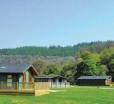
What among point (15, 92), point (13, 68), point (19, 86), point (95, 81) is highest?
point (13, 68)

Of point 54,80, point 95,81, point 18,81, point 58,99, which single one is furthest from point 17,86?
point 95,81

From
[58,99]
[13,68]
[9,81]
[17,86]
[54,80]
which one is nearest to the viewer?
[58,99]

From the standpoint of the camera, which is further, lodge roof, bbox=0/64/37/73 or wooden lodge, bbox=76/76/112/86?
wooden lodge, bbox=76/76/112/86

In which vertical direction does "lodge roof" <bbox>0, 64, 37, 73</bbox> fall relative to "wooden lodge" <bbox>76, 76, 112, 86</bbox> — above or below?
above

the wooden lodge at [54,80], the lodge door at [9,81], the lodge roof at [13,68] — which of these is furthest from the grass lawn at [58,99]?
the wooden lodge at [54,80]

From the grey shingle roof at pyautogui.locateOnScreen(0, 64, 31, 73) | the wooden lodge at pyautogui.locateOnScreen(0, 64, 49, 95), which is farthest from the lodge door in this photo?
the grey shingle roof at pyautogui.locateOnScreen(0, 64, 31, 73)

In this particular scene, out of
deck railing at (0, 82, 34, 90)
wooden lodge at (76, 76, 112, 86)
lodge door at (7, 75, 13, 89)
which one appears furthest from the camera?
wooden lodge at (76, 76, 112, 86)

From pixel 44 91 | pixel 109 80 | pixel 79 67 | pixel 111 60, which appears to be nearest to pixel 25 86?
pixel 44 91

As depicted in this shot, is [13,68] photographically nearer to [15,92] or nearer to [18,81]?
[18,81]

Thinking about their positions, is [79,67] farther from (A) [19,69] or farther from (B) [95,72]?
(A) [19,69]

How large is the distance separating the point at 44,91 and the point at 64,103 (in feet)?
56.3

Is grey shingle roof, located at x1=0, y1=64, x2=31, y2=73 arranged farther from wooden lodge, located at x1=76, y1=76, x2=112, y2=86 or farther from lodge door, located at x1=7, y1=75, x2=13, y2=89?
wooden lodge, located at x1=76, y1=76, x2=112, y2=86

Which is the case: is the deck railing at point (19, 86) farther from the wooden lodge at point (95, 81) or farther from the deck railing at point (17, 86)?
the wooden lodge at point (95, 81)

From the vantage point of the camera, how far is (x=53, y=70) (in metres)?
154
